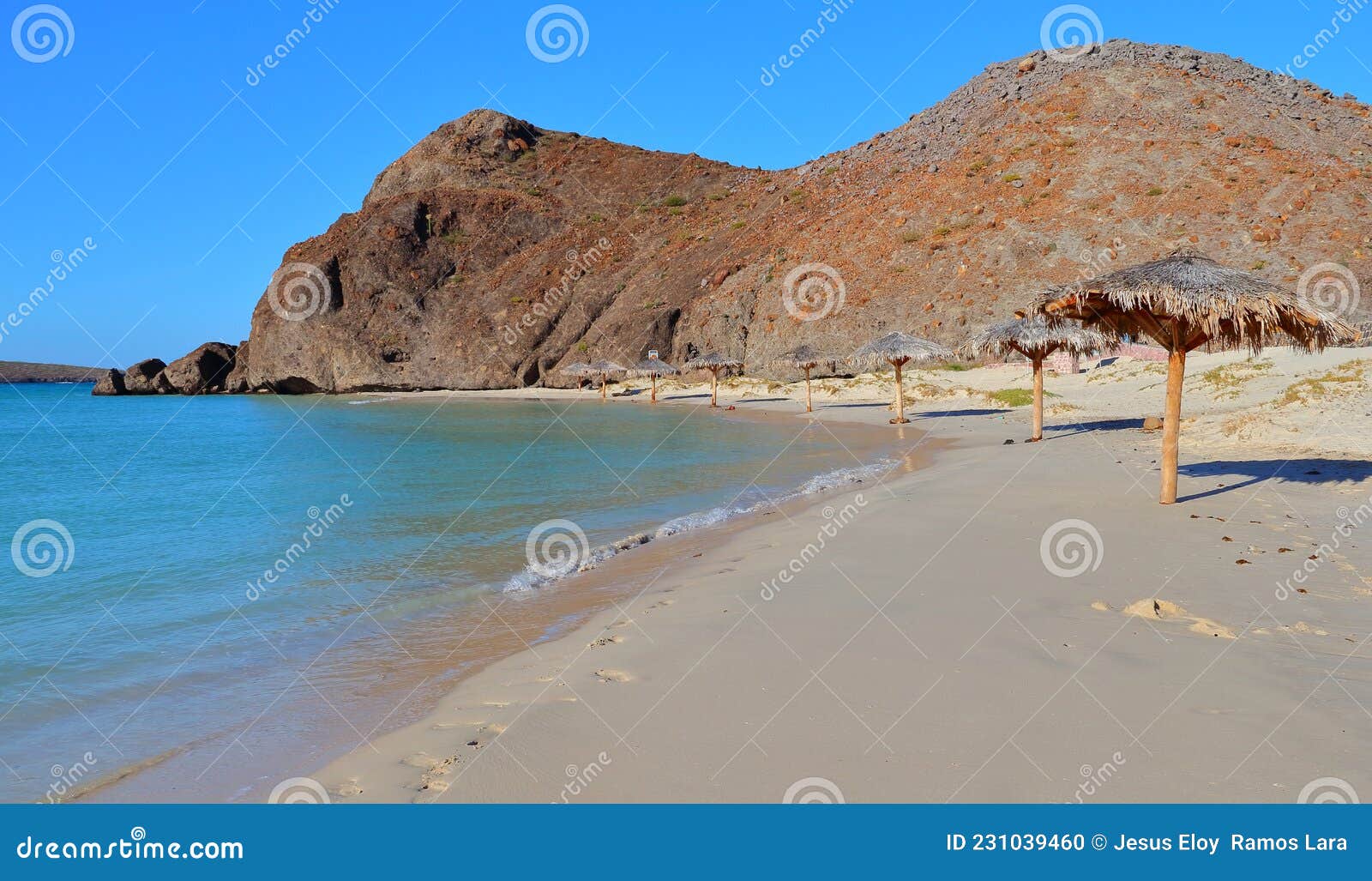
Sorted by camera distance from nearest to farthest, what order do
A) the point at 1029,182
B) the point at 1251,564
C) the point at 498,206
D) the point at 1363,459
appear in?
the point at 1251,564 → the point at 1363,459 → the point at 1029,182 → the point at 498,206

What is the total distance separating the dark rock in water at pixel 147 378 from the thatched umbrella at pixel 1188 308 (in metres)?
96.6

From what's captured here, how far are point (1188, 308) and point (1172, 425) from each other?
4.61 feet

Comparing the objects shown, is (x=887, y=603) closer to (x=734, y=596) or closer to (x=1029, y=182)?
(x=734, y=596)

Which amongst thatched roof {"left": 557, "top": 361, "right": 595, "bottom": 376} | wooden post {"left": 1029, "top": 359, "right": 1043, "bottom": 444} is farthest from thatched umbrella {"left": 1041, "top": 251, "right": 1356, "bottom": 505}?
thatched roof {"left": 557, "top": 361, "right": 595, "bottom": 376}

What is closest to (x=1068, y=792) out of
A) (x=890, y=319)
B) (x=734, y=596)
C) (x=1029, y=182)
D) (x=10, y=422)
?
(x=734, y=596)

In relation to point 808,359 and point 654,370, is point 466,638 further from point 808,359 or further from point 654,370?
point 654,370

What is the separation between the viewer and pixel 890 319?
1743 inches

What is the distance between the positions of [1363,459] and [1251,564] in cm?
665

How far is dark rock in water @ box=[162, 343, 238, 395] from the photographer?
84.2 m

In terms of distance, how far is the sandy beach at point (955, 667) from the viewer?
396 centimetres

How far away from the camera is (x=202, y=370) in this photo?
8444 centimetres

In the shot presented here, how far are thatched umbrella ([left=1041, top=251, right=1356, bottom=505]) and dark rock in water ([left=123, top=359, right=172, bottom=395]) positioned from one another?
96609mm

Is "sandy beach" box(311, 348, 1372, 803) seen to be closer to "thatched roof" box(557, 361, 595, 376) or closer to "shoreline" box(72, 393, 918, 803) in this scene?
"shoreline" box(72, 393, 918, 803)

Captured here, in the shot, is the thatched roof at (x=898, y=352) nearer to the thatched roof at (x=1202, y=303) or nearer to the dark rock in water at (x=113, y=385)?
the thatched roof at (x=1202, y=303)
